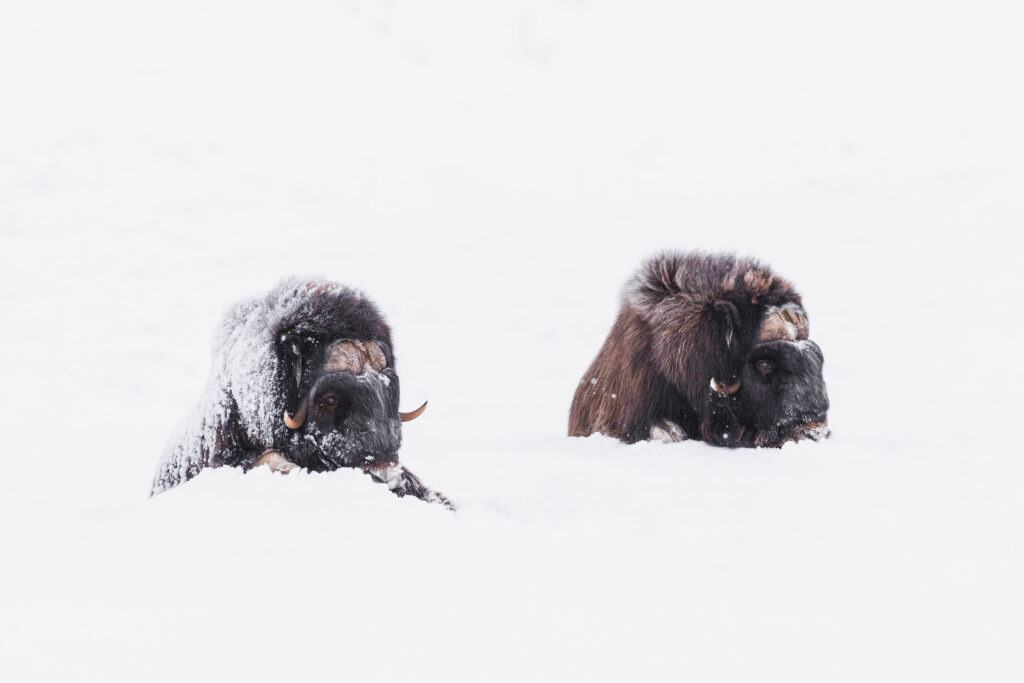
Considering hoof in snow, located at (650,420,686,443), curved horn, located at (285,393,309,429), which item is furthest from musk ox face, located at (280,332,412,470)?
hoof in snow, located at (650,420,686,443)

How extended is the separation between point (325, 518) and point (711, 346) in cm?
225

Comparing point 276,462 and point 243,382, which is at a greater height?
point 243,382

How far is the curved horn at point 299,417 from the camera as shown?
10.8 ft

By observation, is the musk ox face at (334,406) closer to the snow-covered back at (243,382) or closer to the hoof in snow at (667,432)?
the snow-covered back at (243,382)

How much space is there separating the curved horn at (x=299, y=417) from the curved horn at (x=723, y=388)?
6.38 feet

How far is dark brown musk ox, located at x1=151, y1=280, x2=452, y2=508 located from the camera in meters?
3.31

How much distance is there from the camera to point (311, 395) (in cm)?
331

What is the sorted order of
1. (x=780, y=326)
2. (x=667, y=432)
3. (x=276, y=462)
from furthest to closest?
1. (x=667, y=432)
2. (x=780, y=326)
3. (x=276, y=462)

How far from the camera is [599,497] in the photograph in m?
3.49

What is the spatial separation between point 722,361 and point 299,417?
199 centimetres

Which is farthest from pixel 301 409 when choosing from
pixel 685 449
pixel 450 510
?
pixel 685 449

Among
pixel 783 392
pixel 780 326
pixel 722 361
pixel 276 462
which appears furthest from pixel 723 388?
pixel 276 462

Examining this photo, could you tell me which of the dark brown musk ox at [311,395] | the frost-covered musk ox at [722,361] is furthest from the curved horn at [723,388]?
the dark brown musk ox at [311,395]

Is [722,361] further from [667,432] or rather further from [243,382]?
[243,382]
